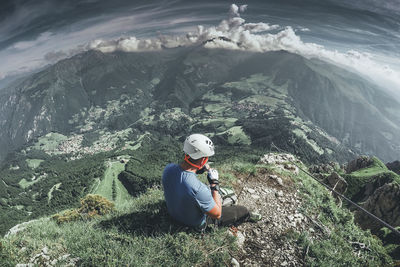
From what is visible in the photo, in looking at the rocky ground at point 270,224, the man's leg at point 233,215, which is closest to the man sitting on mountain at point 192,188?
the man's leg at point 233,215

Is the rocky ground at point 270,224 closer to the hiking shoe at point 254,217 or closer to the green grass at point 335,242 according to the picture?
the hiking shoe at point 254,217

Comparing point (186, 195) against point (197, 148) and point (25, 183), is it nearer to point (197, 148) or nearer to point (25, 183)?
point (197, 148)

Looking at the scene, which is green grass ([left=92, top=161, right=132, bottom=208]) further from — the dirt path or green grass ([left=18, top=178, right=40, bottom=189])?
the dirt path

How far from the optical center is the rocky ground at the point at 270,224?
19.8 feet

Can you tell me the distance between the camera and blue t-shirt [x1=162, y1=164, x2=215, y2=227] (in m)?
4.80

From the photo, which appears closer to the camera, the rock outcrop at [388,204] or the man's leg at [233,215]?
the man's leg at [233,215]

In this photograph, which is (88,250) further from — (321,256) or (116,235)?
(321,256)

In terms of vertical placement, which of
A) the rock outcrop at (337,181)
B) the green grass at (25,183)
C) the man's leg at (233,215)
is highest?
the man's leg at (233,215)

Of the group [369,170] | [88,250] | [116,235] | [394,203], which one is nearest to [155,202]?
[116,235]

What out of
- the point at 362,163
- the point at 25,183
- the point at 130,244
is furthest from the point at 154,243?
the point at 25,183

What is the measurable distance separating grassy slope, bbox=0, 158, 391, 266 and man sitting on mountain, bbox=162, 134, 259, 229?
713 mm

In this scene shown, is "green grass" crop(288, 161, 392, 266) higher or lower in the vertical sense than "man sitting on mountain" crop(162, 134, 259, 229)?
lower

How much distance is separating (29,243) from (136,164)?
147836 millimetres

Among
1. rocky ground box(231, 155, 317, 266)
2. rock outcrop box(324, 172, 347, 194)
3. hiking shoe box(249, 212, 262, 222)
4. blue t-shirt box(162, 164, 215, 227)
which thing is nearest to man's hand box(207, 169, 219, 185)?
blue t-shirt box(162, 164, 215, 227)
